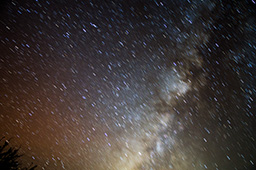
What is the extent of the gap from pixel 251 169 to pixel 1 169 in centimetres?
5415

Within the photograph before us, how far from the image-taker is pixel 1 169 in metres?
6.37

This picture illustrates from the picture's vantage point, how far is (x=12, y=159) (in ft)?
22.6

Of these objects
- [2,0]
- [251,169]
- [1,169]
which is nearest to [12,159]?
[1,169]

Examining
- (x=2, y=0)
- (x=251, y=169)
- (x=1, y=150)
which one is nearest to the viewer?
(x=2, y=0)

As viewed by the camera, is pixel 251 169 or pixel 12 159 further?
pixel 251 169

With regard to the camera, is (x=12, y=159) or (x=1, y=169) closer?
(x=1, y=169)

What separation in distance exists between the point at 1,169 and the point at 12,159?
21.6 inches

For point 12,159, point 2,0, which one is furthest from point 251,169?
point 2,0

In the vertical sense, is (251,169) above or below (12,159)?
below

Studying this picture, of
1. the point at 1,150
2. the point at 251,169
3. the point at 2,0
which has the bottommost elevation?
the point at 251,169

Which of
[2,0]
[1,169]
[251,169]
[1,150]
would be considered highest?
[2,0]

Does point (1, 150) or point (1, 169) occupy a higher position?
point (1, 150)

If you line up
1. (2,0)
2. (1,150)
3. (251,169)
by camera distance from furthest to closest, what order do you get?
(251,169)
(1,150)
(2,0)

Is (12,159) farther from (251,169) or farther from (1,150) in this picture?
(251,169)
